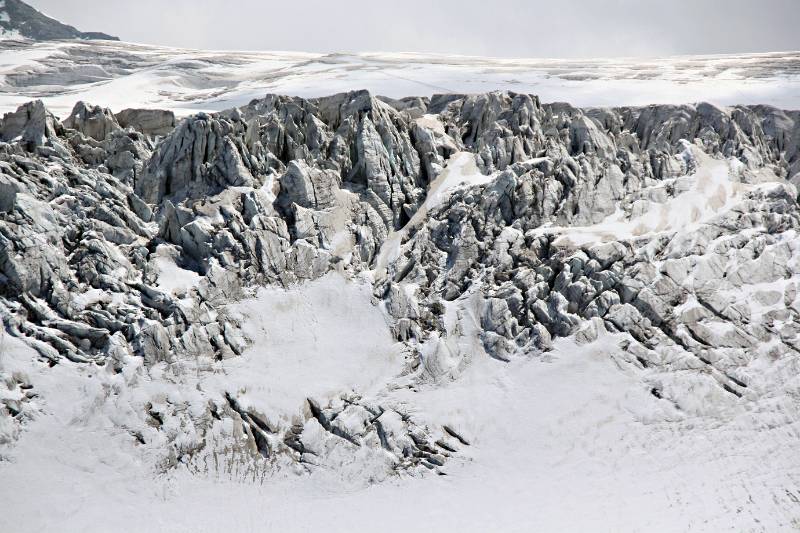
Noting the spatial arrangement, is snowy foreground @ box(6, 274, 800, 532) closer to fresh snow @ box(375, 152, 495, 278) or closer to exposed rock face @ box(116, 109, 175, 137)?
fresh snow @ box(375, 152, 495, 278)

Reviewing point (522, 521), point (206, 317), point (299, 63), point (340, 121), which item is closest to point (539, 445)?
point (522, 521)

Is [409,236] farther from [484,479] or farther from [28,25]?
[28,25]

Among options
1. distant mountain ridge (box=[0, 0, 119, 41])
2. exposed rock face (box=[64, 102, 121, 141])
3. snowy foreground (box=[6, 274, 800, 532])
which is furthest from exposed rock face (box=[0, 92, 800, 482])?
distant mountain ridge (box=[0, 0, 119, 41])

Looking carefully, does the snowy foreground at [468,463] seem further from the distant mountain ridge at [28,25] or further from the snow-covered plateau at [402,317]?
the distant mountain ridge at [28,25]

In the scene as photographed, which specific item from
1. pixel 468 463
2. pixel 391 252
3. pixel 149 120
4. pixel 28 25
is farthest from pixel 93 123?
pixel 28 25

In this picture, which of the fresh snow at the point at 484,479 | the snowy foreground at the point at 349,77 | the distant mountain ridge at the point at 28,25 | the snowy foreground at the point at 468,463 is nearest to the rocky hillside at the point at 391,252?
the snowy foreground at the point at 468,463

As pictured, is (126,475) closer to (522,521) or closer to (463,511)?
(463,511)
